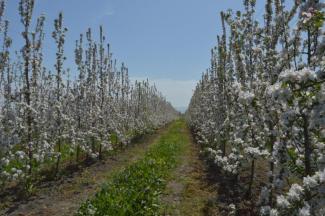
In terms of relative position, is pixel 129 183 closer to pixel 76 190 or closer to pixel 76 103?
pixel 76 190

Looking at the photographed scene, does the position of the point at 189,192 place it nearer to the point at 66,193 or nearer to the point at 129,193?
the point at 129,193

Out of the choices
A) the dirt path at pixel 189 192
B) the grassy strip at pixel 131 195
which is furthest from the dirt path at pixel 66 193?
the dirt path at pixel 189 192

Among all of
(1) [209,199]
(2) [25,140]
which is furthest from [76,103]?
(1) [209,199]

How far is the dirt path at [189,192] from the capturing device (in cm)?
1035

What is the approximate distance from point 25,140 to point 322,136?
32.2ft

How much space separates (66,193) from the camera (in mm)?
12336

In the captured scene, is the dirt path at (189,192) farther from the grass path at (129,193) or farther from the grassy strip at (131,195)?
the grassy strip at (131,195)

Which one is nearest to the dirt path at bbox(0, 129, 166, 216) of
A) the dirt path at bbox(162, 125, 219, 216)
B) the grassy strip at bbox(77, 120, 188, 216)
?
the grassy strip at bbox(77, 120, 188, 216)

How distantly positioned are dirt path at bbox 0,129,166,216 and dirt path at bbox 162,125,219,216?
2670mm

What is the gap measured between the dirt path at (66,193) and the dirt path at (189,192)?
267 cm

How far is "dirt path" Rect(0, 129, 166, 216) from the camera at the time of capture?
10.4 meters

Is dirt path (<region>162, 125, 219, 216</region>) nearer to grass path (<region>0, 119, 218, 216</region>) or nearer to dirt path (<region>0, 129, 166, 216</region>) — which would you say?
grass path (<region>0, 119, 218, 216</region>)

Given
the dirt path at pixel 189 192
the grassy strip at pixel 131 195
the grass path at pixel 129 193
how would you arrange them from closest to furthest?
the grassy strip at pixel 131 195
the grass path at pixel 129 193
the dirt path at pixel 189 192

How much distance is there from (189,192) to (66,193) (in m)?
4.13
